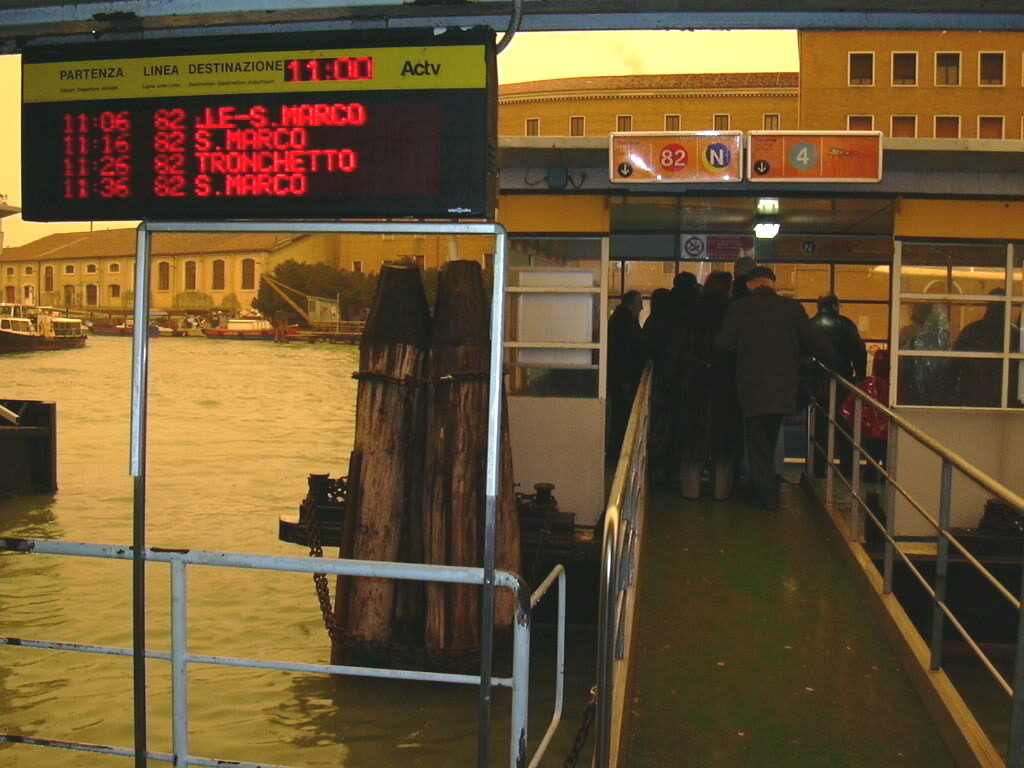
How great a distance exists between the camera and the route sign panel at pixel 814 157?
29.9ft

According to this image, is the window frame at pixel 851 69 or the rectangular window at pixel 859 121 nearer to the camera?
the window frame at pixel 851 69

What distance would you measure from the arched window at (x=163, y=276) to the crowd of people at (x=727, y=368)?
55383 millimetres

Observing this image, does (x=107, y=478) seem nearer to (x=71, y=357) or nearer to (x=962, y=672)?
(x=962, y=672)

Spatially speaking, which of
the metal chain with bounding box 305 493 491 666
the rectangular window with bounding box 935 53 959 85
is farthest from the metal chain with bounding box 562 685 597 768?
the rectangular window with bounding box 935 53 959 85

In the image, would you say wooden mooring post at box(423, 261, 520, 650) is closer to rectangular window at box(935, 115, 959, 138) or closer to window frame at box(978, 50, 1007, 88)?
rectangular window at box(935, 115, 959, 138)

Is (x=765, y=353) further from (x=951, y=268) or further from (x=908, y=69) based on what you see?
(x=908, y=69)

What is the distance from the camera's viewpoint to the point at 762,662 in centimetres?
599

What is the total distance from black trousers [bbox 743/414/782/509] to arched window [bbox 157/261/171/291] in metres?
57.0

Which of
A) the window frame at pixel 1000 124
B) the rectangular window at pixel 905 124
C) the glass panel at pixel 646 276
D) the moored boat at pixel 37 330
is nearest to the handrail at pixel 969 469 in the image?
the glass panel at pixel 646 276

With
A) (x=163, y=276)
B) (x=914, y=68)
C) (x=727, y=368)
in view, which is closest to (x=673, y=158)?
(x=727, y=368)

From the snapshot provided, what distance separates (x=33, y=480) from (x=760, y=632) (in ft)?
58.9

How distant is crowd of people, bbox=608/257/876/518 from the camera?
27.2ft

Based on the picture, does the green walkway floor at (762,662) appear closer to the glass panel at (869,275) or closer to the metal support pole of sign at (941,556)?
the metal support pole of sign at (941,556)

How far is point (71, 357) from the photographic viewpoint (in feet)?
236
